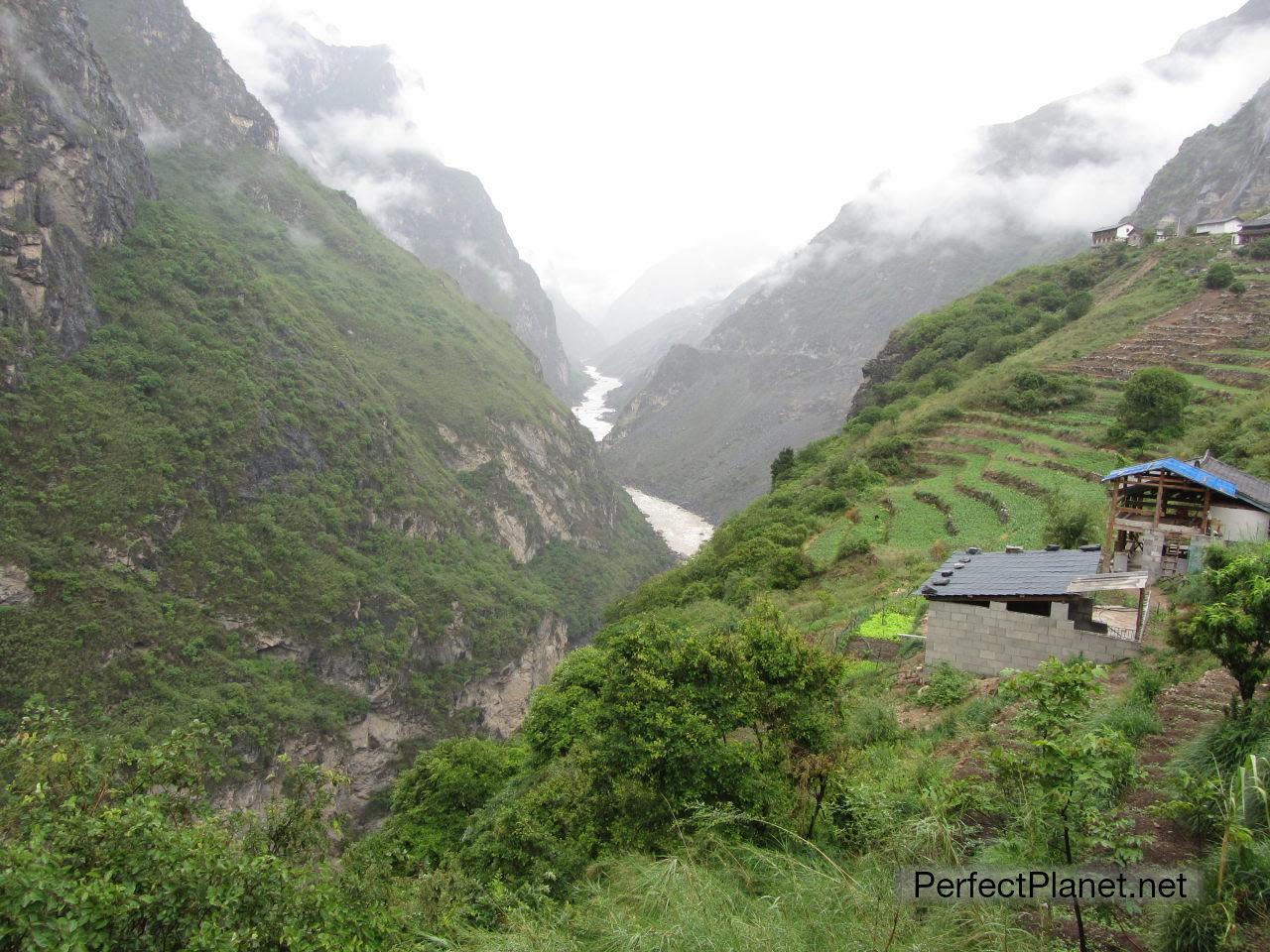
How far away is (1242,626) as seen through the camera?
7141 mm

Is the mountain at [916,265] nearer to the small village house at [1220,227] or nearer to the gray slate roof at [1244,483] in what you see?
the small village house at [1220,227]

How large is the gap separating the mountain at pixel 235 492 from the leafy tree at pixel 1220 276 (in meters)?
68.6

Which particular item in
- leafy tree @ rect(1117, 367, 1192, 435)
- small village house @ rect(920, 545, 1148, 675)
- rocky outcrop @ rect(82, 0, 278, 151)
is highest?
rocky outcrop @ rect(82, 0, 278, 151)

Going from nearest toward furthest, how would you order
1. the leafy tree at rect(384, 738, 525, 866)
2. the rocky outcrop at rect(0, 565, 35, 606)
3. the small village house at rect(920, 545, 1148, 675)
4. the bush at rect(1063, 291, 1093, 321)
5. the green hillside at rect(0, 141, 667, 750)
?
the small village house at rect(920, 545, 1148, 675) < the leafy tree at rect(384, 738, 525, 866) < the rocky outcrop at rect(0, 565, 35, 606) < the green hillside at rect(0, 141, 667, 750) < the bush at rect(1063, 291, 1093, 321)

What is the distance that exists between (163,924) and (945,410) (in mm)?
50151

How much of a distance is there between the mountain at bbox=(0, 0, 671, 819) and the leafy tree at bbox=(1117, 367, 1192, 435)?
49.9m

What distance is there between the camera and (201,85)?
117125 millimetres

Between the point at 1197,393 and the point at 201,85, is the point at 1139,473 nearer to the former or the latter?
the point at 1197,393

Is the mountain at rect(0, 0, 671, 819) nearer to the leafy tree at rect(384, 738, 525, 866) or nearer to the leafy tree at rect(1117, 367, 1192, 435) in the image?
the leafy tree at rect(384, 738, 525, 866)

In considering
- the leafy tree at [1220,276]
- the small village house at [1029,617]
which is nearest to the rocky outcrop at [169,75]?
the small village house at [1029,617]

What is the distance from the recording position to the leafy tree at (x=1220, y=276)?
47844mm

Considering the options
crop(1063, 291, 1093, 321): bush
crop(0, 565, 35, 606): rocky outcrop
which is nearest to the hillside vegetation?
crop(0, 565, 35, 606): rocky outcrop

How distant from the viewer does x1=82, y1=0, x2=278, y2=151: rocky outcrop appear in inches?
4161

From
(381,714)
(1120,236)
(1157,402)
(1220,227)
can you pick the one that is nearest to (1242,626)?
(1157,402)
